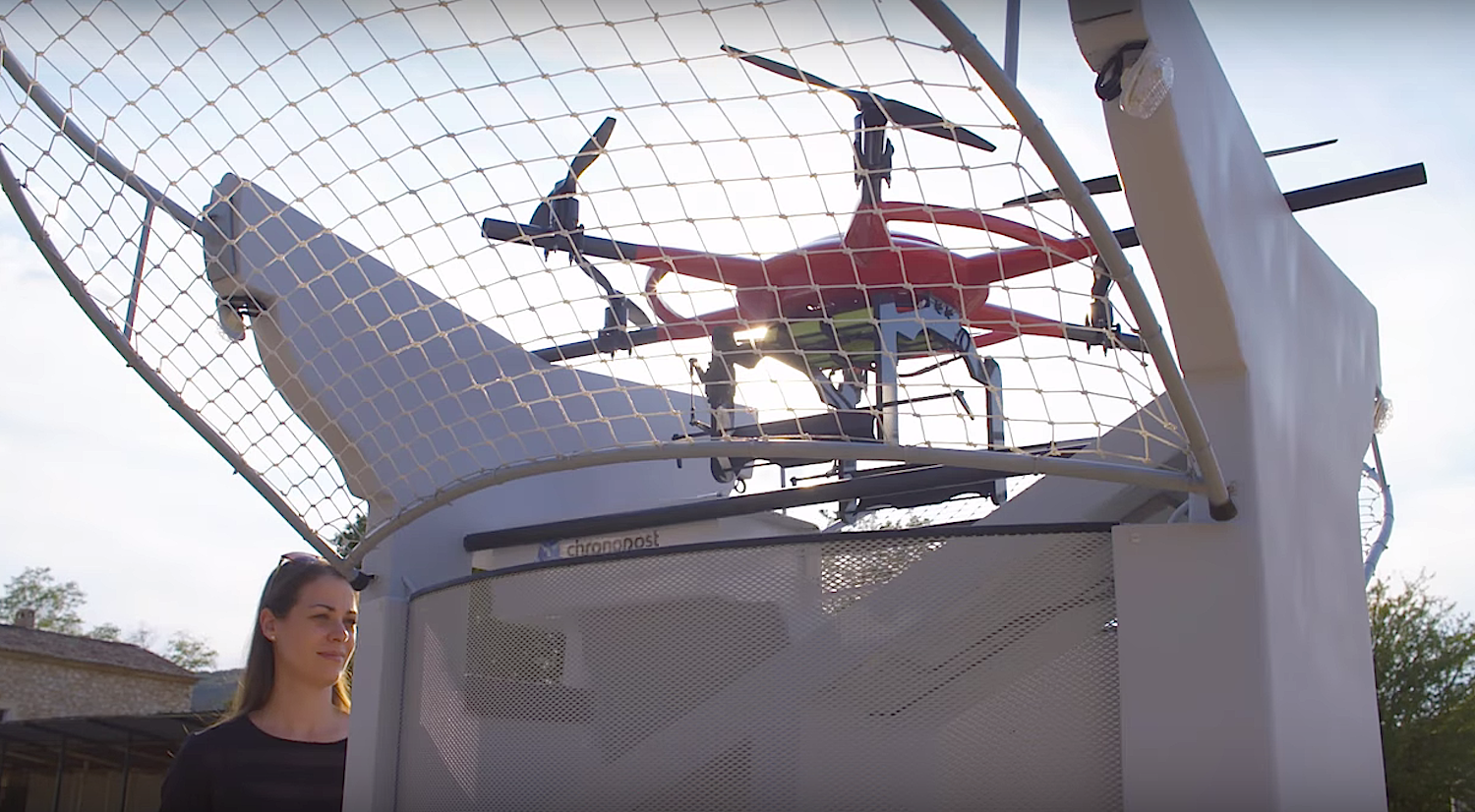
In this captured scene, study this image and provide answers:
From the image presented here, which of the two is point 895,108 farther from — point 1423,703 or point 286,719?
point 1423,703

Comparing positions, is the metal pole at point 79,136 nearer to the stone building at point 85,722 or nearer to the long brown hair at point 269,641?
the long brown hair at point 269,641

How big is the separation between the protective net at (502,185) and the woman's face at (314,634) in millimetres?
1410

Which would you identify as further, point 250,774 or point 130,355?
point 130,355

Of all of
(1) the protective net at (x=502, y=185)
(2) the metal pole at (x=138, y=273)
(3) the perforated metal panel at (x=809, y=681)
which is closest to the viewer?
(1) the protective net at (x=502, y=185)

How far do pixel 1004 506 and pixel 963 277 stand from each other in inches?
65.9

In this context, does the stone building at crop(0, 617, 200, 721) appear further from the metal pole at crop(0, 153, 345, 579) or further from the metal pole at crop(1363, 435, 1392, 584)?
the metal pole at crop(1363, 435, 1392, 584)

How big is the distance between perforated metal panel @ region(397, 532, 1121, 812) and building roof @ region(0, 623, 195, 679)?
86.0ft

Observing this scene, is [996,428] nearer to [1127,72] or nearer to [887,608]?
[887,608]

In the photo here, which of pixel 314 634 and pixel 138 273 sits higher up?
pixel 138 273

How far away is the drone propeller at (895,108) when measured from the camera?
367 centimetres

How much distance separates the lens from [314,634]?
2951mm

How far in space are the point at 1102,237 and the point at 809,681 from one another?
1933 mm

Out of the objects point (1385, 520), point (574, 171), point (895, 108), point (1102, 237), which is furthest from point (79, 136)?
point (1385, 520)

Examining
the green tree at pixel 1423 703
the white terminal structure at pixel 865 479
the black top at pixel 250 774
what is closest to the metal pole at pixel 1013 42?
the white terminal structure at pixel 865 479
